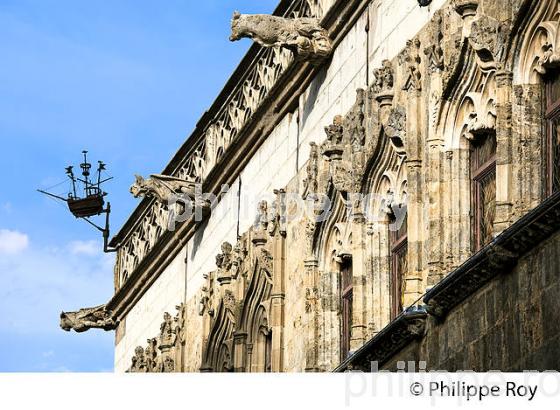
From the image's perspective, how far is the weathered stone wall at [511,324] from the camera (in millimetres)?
20094

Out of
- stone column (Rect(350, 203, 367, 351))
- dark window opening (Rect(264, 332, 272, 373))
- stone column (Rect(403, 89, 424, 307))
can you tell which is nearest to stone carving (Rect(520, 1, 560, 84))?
stone column (Rect(403, 89, 424, 307))

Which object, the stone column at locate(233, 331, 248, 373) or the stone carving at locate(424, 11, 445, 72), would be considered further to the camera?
the stone column at locate(233, 331, 248, 373)

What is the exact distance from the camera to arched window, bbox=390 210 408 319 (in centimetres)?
2582

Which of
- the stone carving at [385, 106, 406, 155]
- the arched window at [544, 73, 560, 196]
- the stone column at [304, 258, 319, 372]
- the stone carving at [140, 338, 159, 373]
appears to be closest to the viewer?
the arched window at [544, 73, 560, 196]

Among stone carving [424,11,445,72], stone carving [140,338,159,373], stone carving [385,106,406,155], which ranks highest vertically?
stone carving [424,11,445,72]

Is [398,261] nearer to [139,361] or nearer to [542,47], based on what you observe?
[542,47]

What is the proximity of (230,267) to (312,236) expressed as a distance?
17.0 ft

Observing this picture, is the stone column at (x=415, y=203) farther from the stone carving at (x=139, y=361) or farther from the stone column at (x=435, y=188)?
the stone carving at (x=139, y=361)

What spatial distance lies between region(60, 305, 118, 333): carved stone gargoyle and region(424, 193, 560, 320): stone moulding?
23.3m

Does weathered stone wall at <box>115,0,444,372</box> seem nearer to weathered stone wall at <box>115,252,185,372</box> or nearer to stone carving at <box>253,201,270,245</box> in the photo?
weathered stone wall at <box>115,252,185,372</box>
